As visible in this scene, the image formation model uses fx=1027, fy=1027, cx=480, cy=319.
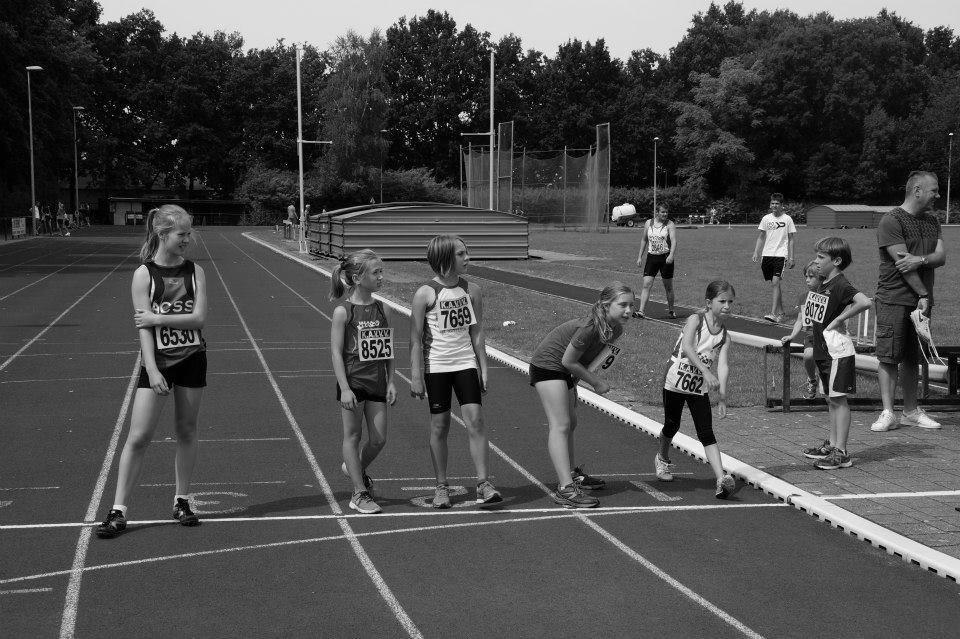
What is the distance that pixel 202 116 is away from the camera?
88.8 m

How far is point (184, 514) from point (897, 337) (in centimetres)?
579

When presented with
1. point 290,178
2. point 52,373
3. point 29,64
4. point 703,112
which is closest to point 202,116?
point 290,178

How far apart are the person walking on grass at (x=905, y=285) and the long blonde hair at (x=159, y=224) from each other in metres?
5.63

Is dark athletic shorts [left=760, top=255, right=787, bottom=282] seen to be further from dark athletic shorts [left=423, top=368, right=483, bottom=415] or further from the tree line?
the tree line

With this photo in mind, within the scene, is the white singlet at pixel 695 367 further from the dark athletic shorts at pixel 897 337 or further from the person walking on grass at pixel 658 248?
the person walking on grass at pixel 658 248

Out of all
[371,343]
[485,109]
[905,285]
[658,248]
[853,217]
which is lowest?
[371,343]

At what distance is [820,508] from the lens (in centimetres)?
626

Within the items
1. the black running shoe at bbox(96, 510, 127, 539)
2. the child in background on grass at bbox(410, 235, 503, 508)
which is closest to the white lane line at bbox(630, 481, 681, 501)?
the child in background on grass at bbox(410, 235, 503, 508)

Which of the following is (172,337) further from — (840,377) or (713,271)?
(713,271)

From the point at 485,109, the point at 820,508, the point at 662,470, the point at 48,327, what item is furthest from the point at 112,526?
the point at 485,109

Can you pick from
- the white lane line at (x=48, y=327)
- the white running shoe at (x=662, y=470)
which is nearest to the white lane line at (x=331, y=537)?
the white running shoe at (x=662, y=470)

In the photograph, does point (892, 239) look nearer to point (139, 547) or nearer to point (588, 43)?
point (139, 547)

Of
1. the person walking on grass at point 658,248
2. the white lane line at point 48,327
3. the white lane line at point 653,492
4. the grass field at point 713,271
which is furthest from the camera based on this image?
the grass field at point 713,271

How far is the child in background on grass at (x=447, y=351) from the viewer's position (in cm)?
617
